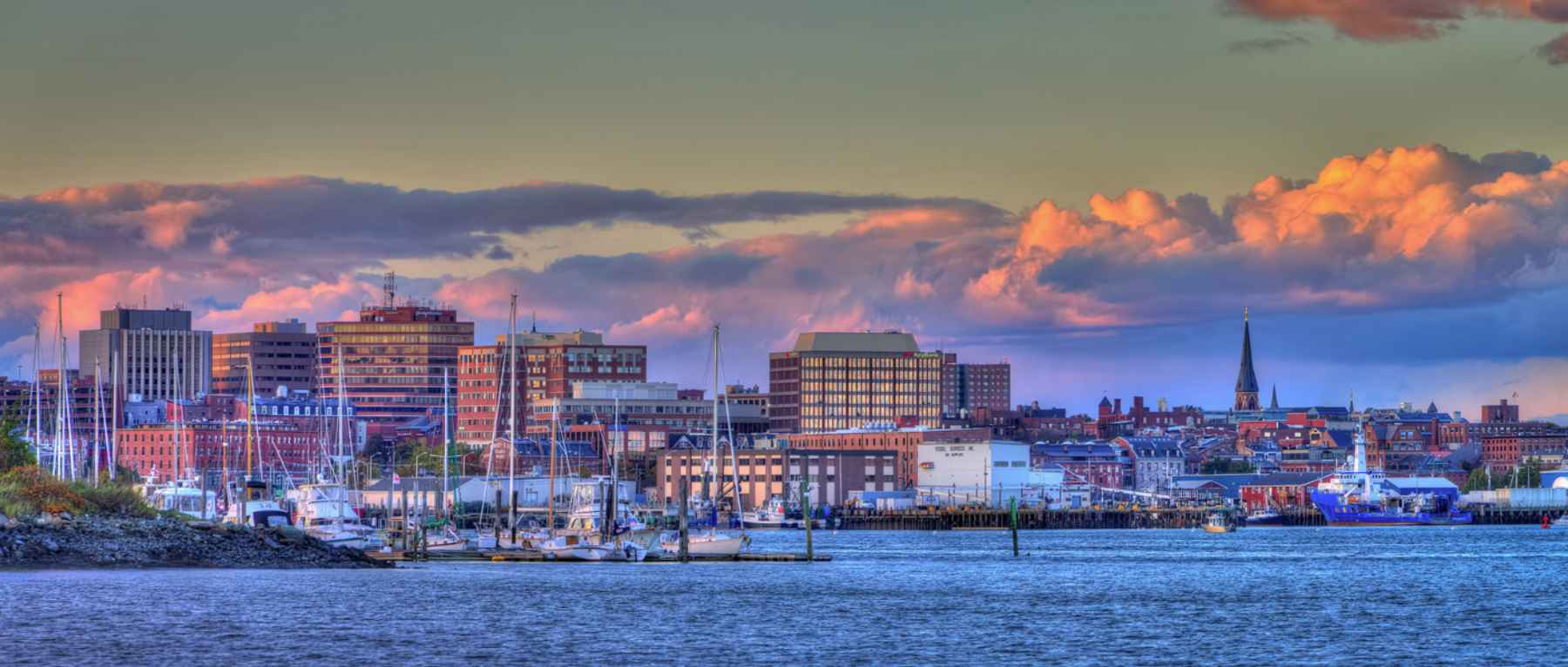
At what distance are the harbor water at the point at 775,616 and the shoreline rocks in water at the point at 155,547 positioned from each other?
2.74 meters

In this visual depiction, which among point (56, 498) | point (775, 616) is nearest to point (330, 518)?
point (56, 498)

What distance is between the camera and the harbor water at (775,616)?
3076 inches

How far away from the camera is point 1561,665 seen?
78000 mm

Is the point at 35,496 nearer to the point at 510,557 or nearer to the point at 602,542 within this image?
the point at 510,557

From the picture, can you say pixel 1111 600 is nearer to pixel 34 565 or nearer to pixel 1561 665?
pixel 1561 665

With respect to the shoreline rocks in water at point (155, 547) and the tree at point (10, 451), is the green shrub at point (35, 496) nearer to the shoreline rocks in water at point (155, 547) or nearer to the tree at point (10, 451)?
the shoreline rocks in water at point (155, 547)

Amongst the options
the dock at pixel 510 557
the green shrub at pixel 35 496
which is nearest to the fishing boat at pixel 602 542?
the dock at pixel 510 557

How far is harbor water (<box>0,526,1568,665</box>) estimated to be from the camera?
256 feet

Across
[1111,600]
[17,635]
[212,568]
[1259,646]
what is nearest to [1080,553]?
[1111,600]

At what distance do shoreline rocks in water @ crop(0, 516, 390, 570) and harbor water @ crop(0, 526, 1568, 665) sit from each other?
8.98ft

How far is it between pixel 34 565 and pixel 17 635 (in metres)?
31.8

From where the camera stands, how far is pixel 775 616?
9506cm

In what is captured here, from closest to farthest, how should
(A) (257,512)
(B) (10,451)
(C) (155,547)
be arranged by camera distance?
1. (C) (155,547)
2. (A) (257,512)
3. (B) (10,451)

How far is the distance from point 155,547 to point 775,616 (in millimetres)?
36824
